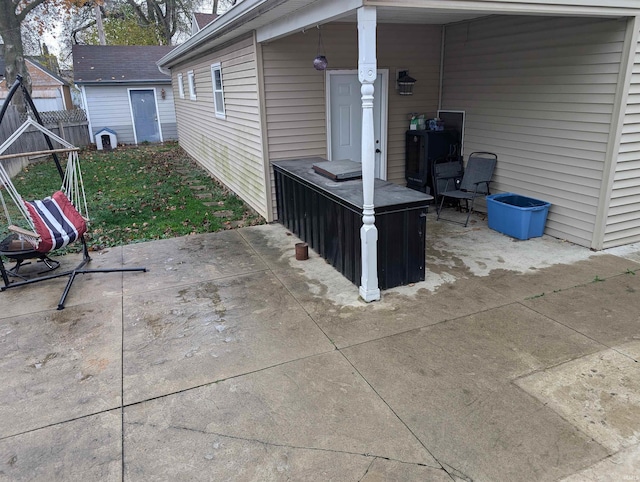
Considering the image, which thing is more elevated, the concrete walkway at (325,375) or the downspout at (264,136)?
the downspout at (264,136)

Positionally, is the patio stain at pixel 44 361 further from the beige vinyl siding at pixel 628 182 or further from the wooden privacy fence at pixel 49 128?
the wooden privacy fence at pixel 49 128

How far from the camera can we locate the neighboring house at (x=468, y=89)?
15.5ft

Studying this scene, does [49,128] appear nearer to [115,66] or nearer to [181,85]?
[115,66]

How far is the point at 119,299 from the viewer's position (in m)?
4.51

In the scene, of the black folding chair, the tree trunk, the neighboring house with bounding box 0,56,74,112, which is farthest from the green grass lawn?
the neighboring house with bounding box 0,56,74,112

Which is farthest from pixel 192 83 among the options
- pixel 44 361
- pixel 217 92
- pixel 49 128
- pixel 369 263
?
pixel 44 361

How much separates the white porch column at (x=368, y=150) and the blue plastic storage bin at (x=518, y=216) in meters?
2.47

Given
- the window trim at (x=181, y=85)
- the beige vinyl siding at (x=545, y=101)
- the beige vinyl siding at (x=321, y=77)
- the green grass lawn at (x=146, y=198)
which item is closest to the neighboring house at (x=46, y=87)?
the green grass lawn at (x=146, y=198)

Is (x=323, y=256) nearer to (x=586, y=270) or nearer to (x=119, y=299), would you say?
(x=119, y=299)

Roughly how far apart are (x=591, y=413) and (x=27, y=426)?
342cm

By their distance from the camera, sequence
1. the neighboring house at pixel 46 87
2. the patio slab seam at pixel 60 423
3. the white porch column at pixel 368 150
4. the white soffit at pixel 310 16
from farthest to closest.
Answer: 1. the neighboring house at pixel 46 87
2. the white soffit at pixel 310 16
3. the white porch column at pixel 368 150
4. the patio slab seam at pixel 60 423

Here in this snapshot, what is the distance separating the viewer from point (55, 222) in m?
4.72

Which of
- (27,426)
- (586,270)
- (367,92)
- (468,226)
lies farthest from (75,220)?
(586,270)

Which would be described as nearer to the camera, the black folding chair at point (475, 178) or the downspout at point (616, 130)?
the downspout at point (616, 130)
